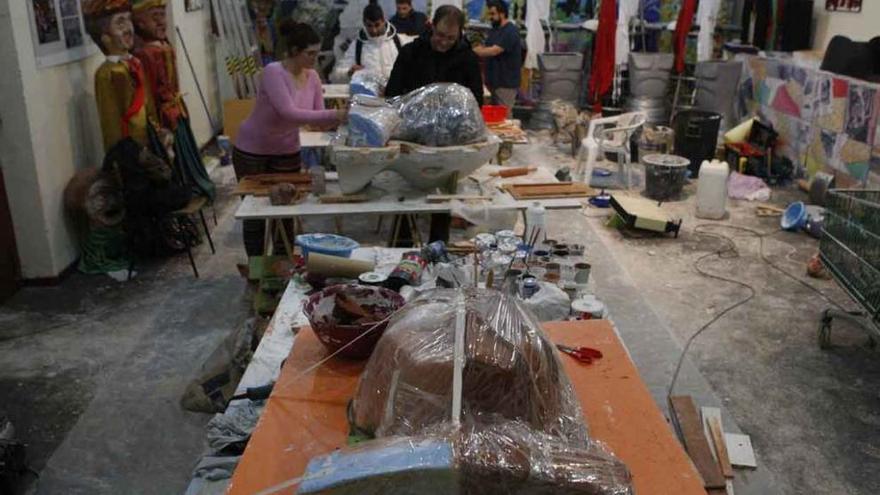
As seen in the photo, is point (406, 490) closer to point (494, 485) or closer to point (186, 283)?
point (494, 485)

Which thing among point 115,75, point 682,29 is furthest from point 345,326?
point 682,29

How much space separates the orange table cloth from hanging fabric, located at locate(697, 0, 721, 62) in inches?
267

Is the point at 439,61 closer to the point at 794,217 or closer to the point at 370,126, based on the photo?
the point at 370,126

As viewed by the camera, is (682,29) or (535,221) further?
(682,29)

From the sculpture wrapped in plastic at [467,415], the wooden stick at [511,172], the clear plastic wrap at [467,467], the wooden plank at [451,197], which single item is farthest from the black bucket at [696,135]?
the clear plastic wrap at [467,467]

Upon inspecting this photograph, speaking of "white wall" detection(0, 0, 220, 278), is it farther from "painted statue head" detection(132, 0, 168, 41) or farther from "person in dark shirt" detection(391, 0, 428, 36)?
"person in dark shirt" detection(391, 0, 428, 36)

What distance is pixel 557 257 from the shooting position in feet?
9.25

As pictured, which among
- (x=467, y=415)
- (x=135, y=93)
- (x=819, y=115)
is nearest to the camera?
(x=467, y=415)

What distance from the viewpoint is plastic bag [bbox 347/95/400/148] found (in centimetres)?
327

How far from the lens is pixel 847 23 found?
252 inches

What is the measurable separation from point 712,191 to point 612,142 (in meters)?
1.21

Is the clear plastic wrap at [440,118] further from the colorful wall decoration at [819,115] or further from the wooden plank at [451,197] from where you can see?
the colorful wall decoration at [819,115]

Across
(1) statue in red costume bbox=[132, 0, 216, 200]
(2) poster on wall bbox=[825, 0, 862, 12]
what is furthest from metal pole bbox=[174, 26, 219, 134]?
(2) poster on wall bbox=[825, 0, 862, 12]

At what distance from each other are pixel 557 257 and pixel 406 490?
1.77 m
